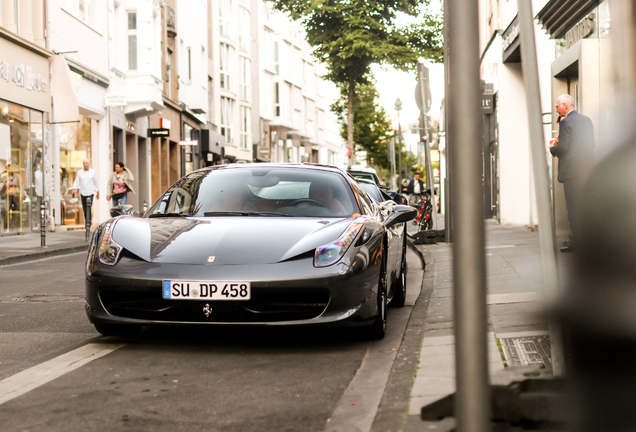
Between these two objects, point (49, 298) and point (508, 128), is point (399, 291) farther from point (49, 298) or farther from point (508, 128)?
point (508, 128)

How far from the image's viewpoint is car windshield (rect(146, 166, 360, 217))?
648cm

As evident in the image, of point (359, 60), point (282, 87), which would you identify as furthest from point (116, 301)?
point (282, 87)

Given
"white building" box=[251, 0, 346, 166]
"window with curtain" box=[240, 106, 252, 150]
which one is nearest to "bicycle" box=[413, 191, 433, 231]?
"white building" box=[251, 0, 346, 166]

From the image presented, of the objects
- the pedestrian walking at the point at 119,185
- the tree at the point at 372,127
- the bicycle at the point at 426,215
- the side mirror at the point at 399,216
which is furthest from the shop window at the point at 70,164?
the tree at the point at 372,127

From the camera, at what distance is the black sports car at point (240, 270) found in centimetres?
527

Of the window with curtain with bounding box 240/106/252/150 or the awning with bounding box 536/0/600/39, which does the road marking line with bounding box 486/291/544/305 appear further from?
the window with curtain with bounding box 240/106/252/150

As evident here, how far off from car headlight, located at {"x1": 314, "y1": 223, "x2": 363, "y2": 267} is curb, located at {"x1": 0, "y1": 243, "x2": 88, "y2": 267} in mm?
8730

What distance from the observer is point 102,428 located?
3.64m

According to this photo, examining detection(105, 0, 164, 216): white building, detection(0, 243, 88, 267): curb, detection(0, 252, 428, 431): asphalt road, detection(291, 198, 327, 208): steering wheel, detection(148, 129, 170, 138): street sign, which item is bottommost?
detection(0, 252, 428, 431): asphalt road

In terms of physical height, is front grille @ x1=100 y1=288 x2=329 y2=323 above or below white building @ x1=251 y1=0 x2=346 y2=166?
below

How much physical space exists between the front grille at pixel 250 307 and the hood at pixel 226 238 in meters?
0.23

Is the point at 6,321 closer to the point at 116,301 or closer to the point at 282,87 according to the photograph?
the point at 116,301

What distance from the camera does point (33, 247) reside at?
52.3 ft

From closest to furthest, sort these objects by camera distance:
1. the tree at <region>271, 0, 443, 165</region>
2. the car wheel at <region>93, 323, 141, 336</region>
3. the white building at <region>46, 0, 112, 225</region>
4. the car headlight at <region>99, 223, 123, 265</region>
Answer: the car headlight at <region>99, 223, 123, 265</region> → the car wheel at <region>93, 323, 141, 336</region> → the white building at <region>46, 0, 112, 225</region> → the tree at <region>271, 0, 443, 165</region>
